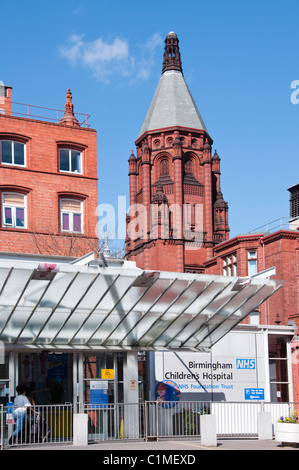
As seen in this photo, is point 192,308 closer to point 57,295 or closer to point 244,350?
point 57,295

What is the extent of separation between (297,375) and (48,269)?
25.9 meters

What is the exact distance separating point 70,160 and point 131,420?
23145 mm

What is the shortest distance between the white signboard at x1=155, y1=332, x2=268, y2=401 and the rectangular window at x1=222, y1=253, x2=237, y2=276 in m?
28.5

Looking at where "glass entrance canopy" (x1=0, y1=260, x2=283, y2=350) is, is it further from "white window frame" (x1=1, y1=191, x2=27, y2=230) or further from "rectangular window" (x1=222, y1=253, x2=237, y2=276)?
"rectangular window" (x1=222, y1=253, x2=237, y2=276)

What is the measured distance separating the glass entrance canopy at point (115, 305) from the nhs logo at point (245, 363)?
16.5 ft

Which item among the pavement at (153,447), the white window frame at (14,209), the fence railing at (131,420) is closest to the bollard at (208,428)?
the pavement at (153,447)

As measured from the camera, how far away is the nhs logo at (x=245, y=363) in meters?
28.8

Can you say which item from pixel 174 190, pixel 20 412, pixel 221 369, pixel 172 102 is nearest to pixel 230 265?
pixel 174 190

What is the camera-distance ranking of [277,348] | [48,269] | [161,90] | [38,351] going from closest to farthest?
[48,269] < [38,351] < [277,348] < [161,90]

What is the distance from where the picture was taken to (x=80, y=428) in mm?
18734

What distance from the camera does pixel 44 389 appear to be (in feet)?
74.0

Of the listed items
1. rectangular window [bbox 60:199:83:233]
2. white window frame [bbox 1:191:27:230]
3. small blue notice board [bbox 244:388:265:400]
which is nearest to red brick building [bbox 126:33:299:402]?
rectangular window [bbox 60:199:83:233]

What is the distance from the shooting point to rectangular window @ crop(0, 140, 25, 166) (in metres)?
39.3

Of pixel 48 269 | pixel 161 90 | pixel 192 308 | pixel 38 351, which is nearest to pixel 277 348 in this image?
pixel 192 308
